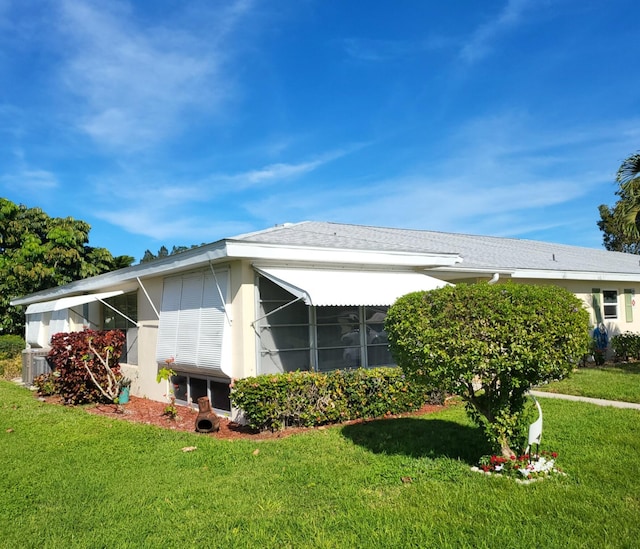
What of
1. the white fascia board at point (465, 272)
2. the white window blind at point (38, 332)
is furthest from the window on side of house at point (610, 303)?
the white window blind at point (38, 332)

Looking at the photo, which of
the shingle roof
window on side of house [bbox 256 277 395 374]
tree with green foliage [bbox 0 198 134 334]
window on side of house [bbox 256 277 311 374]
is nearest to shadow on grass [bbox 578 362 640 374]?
the shingle roof

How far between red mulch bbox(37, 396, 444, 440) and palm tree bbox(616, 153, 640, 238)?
7565 millimetres

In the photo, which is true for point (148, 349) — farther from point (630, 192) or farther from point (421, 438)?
point (630, 192)

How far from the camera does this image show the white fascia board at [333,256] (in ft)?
30.9

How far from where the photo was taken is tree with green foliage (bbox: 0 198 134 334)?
89.7 ft

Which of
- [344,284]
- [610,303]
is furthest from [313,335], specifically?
[610,303]

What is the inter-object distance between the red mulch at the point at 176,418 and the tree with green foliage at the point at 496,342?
3689mm

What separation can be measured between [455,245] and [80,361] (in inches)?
525

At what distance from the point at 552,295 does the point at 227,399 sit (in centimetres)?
719

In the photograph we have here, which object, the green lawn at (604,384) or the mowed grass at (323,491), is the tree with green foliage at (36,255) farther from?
the green lawn at (604,384)

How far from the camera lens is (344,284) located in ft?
33.3

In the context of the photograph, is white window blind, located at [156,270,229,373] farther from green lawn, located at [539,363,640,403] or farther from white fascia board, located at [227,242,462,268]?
green lawn, located at [539,363,640,403]

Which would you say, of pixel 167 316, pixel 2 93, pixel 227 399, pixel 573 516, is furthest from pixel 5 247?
pixel 573 516

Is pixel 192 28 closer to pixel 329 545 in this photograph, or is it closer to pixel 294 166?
pixel 294 166
